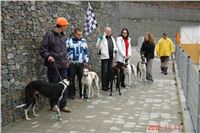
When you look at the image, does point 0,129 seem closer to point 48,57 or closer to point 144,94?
point 48,57

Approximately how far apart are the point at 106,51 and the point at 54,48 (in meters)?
3.23

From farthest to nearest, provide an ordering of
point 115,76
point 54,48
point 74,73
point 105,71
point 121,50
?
point 121,50 → point 105,71 → point 115,76 → point 74,73 → point 54,48

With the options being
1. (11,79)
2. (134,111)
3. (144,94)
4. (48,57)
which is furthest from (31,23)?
(144,94)

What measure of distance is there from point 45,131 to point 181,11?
28.9 meters

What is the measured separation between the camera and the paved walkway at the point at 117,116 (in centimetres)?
729

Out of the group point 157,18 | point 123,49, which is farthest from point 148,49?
point 157,18

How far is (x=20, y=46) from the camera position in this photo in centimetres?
774

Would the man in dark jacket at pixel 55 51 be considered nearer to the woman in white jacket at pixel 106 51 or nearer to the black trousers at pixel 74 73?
the black trousers at pixel 74 73

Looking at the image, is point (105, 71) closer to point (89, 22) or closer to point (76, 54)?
point (89, 22)

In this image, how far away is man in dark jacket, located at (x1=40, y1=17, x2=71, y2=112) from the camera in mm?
8133

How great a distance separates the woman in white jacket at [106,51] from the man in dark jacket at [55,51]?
2.93m

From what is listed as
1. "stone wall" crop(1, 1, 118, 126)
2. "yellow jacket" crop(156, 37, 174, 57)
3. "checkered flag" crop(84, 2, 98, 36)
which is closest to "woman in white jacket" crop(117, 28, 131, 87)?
"checkered flag" crop(84, 2, 98, 36)

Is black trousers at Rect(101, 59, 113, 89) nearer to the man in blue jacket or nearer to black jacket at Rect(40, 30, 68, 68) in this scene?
the man in blue jacket

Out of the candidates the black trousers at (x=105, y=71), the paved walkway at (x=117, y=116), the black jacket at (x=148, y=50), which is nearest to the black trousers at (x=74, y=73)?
the paved walkway at (x=117, y=116)
